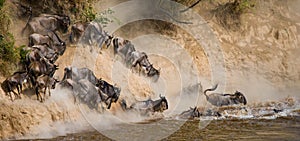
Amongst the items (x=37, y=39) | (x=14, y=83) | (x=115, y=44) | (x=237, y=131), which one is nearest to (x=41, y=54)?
(x=37, y=39)

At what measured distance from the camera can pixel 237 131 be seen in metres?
11.6

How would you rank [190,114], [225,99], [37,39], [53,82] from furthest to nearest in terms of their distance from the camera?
[225,99] < [37,39] < [190,114] < [53,82]

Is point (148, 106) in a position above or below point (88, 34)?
below

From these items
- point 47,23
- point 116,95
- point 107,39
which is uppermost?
point 47,23

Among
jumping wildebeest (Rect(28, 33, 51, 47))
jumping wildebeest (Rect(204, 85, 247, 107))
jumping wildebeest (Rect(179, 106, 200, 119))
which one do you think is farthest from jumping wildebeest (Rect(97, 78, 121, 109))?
jumping wildebeest (Rect(204, 85, 247, 107))

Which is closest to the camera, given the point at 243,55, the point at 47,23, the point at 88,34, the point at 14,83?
the point at 14,83

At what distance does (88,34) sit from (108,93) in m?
2.87

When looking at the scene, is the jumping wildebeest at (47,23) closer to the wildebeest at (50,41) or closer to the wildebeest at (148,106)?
the wildebeest at (50,41)

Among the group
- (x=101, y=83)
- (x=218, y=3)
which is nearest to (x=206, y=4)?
(x=218, y=3)

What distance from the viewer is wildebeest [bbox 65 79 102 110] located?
13164 millimetres

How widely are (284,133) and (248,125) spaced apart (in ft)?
4.77

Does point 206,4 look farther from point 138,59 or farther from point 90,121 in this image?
point 90,121

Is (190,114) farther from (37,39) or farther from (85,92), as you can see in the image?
(37,39)

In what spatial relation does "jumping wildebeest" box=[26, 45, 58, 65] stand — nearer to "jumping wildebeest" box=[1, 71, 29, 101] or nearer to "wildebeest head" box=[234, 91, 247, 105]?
"jumping wildebeest" box=[1, 71, 29, 101]
